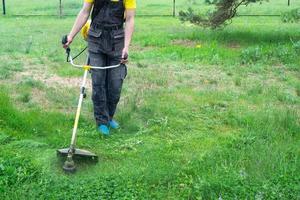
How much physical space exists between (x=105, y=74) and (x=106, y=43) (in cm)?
40

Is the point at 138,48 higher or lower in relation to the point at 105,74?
lower

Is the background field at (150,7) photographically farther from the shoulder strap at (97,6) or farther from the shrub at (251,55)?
the shoulder strap at (97,6)

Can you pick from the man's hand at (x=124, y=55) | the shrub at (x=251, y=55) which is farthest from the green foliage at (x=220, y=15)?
the man's hand at (x=124, y=55)

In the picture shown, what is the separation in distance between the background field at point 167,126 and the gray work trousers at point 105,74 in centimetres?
31

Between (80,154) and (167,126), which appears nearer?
(80,154)

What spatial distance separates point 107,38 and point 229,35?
7832 millimetres

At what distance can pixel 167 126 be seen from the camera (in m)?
6.60

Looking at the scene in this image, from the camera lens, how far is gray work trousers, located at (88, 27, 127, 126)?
609cm

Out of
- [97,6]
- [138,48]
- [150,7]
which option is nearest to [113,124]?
[97,6]

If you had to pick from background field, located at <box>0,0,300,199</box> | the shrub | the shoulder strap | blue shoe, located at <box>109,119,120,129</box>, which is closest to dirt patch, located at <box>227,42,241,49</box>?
background field, located at <box>0,0,300,199</box>

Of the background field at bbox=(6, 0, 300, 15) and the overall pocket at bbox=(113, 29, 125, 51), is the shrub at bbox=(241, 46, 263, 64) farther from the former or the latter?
the background field at bbox=(6, 0, 300, 15)

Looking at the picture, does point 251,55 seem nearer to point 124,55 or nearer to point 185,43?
point 185,43

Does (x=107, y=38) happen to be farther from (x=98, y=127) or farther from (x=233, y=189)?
(x=233, y=189)

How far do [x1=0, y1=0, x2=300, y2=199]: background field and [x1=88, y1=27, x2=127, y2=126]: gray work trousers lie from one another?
1.01ft
